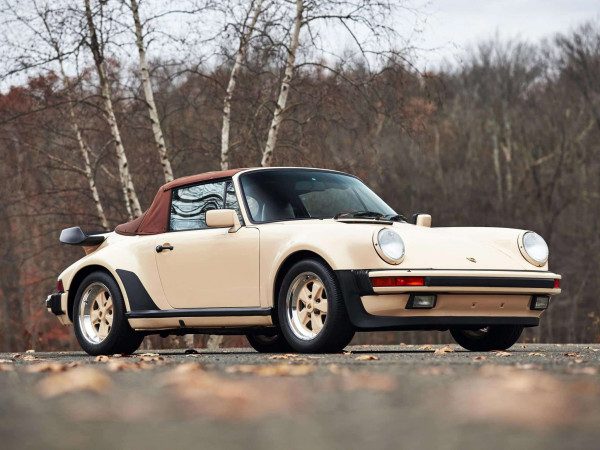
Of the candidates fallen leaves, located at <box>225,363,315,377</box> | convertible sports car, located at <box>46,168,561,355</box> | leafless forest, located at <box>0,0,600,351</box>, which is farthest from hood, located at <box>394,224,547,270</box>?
leafless forest, located at <box>0,0,600,351</box>

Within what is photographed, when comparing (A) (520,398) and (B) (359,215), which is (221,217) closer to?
(B) (359,215)

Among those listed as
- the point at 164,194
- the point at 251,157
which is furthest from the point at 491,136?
the point at 164,194

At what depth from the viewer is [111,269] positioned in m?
11.1

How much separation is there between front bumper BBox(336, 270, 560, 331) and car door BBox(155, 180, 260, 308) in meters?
1.12

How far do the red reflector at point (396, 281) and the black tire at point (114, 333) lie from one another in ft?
9.28

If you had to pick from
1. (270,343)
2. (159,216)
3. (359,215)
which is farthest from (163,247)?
(359,215)

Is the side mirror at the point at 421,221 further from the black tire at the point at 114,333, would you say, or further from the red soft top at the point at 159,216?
the black tire at the point at 114,333

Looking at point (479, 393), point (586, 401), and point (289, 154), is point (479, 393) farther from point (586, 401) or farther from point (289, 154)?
point (289, 154)

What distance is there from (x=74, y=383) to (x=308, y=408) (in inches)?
63.3

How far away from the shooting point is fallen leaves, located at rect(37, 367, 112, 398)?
5.60 metres

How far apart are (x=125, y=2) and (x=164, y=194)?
1112 centimetres

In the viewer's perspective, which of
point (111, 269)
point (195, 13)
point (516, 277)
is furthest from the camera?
point (195, 13)

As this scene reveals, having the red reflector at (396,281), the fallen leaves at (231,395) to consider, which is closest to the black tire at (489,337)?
the red reflector at (396,281)

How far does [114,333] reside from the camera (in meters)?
11.0
